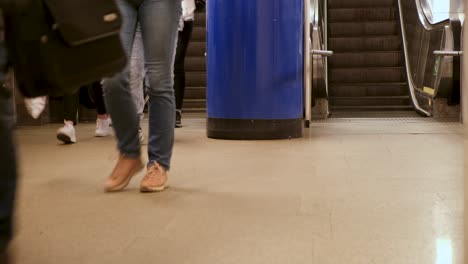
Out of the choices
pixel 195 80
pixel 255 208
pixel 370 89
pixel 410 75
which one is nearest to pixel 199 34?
pixel 195 80

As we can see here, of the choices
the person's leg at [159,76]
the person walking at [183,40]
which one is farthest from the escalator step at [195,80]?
the person's leg at [159,76]

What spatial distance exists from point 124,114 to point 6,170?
1.63 m

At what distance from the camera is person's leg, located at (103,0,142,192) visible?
291 cm

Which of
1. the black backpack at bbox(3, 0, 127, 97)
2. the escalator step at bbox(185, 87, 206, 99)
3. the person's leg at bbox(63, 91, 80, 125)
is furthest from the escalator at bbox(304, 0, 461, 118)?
the black backpack at bbox(3, 0, 127, 97)

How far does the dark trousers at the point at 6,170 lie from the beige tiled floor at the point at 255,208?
654 millimetres

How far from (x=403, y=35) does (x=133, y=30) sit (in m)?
7.84

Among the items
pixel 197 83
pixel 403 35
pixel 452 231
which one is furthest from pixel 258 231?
pixel 403 35

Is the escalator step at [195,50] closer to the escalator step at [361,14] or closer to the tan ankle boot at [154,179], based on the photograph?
the escalator step at [361,14]

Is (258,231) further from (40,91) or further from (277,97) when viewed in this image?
(277,97)

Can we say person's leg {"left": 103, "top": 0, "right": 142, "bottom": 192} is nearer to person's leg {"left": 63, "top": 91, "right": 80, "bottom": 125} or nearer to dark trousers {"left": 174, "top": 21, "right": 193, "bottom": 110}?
person's leg {"left": 63, "top": 91, "right": 80, "bottom": 125}

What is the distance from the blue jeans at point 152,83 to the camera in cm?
291

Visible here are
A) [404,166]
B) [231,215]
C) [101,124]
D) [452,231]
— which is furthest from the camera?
[101,124]

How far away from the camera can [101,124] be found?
5.59 metres

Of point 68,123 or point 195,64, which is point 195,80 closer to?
point 195,64
